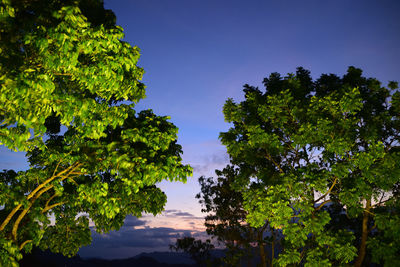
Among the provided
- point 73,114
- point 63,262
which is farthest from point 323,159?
point 63,262

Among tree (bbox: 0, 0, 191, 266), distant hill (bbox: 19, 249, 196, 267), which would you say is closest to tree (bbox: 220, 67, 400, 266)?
tree (bbox: 0, 0, 191, 266)

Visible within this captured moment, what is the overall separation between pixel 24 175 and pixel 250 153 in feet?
33.4

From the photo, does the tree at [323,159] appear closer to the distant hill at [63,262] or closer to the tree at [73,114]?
the tree at [73,114]

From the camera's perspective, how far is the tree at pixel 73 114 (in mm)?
4668

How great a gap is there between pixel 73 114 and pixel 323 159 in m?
10.6

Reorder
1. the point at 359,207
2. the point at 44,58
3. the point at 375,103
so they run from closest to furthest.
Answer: the point at 44,58
the point at 359,207
the point at 375,103

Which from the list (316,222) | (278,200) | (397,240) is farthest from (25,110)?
(397,240)

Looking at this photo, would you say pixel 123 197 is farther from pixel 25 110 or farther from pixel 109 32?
pixel 109 32

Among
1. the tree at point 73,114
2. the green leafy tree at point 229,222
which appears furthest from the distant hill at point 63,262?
the tree at point 73,114

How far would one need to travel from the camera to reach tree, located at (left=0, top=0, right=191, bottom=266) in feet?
15.3

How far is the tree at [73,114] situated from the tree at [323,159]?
5416mm

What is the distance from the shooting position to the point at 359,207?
10.5 meters

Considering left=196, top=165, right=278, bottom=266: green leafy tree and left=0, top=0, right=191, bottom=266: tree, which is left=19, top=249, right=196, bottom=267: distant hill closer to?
left=196, top=165, right=278, bottom=266: green leafy tree

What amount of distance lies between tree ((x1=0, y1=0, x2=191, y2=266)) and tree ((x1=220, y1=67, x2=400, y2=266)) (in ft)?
17.8
